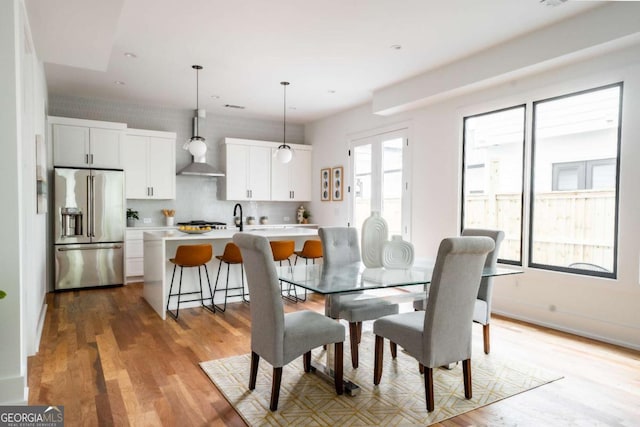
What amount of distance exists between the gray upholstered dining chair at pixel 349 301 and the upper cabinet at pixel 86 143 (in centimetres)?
410

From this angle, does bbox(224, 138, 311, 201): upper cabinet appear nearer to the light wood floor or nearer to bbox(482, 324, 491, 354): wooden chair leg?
the light wood floor

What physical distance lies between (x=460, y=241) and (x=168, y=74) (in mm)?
4408

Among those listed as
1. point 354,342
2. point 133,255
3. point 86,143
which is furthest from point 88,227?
point 354,342

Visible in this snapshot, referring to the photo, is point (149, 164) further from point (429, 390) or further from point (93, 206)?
point (429, 390)

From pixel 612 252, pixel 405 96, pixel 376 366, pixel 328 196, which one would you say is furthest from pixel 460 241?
pixel 328 196

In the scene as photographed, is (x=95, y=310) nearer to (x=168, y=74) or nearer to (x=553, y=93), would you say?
(x=168, y=74)

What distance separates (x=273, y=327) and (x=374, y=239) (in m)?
1.30

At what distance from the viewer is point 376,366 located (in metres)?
2.71

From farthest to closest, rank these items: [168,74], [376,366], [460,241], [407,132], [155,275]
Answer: [407,132] → [168,74] → [155,275] → [376,366] → [460,241]

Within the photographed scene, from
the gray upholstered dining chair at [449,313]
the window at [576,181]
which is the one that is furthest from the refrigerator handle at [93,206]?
the window at [576,181]

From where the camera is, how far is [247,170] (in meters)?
7.31

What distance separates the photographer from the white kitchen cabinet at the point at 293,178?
7.60 m

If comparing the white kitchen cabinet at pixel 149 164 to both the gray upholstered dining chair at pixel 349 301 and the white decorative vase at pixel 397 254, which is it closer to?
the gray upholstered dining chair at pixel 349 301

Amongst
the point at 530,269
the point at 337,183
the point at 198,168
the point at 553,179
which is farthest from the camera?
the point at 337,183
